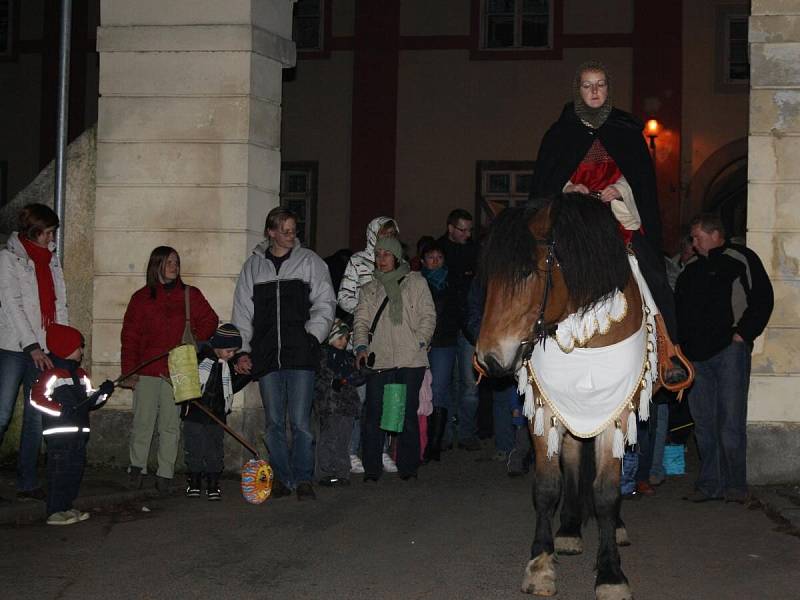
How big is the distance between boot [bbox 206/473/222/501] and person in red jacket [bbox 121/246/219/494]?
0.38m

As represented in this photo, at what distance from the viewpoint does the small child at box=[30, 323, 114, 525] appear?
8180 mm

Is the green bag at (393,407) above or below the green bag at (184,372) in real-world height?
below

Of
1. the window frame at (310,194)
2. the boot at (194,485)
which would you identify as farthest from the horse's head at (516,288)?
the window frame at (310,194)

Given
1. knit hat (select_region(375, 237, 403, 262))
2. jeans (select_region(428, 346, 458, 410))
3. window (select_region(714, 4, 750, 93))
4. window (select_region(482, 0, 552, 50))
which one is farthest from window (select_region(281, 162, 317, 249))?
knit hat (select_region(375, 237, 403, 262))

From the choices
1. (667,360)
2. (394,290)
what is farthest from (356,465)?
(667,360)

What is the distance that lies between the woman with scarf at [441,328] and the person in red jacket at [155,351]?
2.86 m

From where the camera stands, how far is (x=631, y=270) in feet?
21.6

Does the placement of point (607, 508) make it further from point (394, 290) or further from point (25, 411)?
point (25, 411)

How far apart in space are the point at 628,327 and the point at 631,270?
0.31m

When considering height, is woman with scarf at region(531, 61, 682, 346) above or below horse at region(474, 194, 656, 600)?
above

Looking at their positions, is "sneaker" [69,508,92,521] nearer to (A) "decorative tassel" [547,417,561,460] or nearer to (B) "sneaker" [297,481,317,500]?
(B) "sneaker" [297,481,317,500]

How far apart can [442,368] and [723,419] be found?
129 inches

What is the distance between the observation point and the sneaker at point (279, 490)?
9.48 m

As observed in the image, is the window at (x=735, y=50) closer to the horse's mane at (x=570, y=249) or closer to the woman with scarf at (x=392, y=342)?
the woman with scarf at (x=392, y=342)
